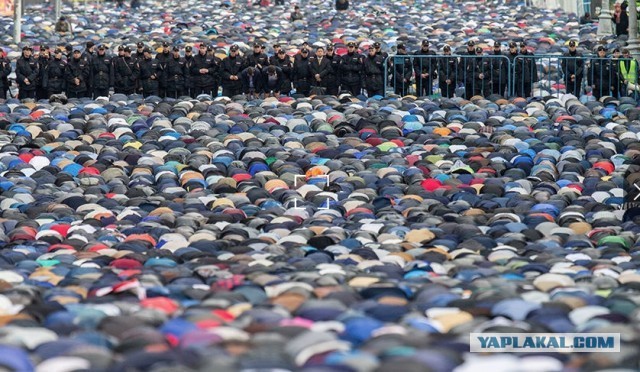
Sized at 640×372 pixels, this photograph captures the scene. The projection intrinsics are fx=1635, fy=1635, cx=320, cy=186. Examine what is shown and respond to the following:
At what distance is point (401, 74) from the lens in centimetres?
2756

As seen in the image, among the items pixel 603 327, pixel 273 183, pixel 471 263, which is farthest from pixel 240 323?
pixel 273 183

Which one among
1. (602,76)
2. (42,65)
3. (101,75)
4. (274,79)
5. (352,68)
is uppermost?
(42,65)

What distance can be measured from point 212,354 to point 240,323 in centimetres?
135

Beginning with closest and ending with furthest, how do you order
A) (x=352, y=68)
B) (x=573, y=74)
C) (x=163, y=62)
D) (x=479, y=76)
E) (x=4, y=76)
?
1. (x=479, y=76)
2. (x=573, y=74)
3. (x=352, y=68)
4. (x=163, y=62)
5. (x=4, y=76)

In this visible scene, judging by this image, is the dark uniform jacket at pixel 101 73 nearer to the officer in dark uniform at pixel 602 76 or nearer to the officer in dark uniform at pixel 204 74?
the officer in dark uniform at pixel 204 74

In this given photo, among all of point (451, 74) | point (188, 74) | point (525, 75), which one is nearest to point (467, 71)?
point (451, 74)

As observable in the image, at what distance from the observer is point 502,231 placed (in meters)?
18.3

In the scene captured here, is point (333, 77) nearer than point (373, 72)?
No

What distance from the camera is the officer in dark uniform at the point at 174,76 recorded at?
1088 inches

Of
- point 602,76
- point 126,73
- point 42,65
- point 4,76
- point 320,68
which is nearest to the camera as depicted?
point 602,76

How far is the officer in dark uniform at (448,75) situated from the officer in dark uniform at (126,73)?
5.14m

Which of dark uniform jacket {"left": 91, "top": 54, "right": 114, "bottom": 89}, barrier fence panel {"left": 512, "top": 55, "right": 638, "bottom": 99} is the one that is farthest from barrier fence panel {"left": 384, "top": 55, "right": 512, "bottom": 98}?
dark uniform jacket {"left": 91, "top": 54, "right": 114, "bottom": 89}

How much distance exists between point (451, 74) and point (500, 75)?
0.85 metres

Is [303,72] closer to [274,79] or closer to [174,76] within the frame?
[274,79]
